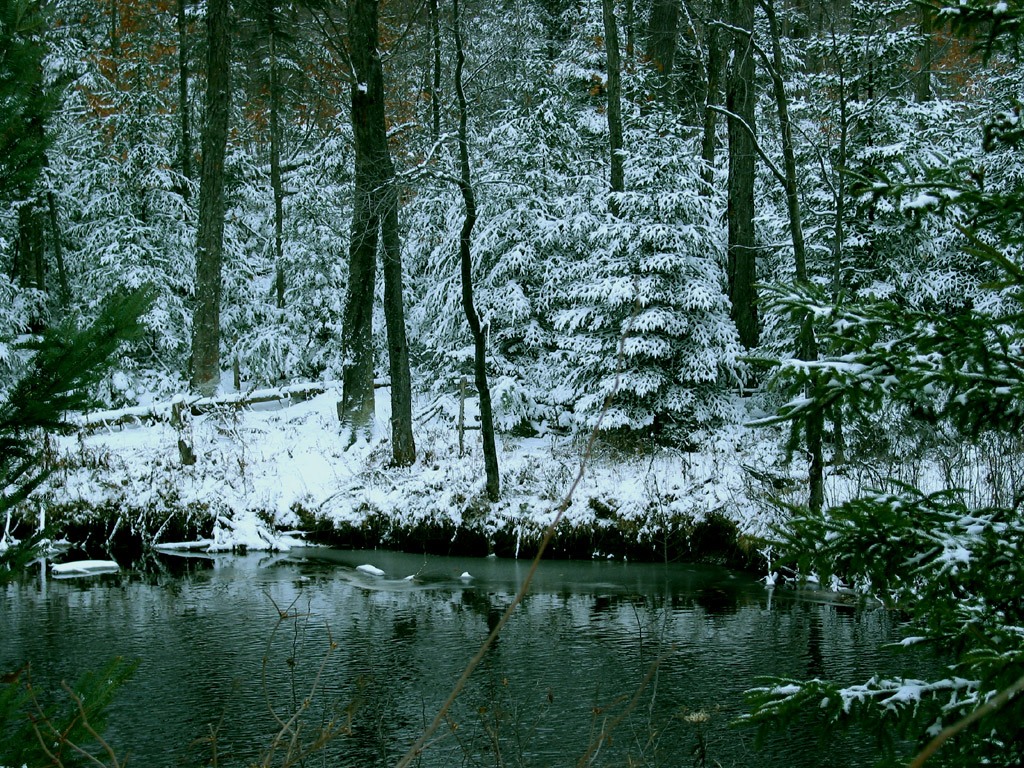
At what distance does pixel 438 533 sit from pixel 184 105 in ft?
49.1

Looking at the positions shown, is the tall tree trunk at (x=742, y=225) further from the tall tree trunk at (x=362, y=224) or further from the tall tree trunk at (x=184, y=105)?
the tall tree trunk at (x=184, y=105)

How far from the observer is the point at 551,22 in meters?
23.7

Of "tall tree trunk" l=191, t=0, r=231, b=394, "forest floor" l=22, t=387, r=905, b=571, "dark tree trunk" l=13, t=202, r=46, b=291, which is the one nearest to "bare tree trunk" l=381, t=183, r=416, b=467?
"forest floor" l=22, t=387, r=905, b=571

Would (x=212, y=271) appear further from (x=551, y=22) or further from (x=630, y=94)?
(x=551, y=22)

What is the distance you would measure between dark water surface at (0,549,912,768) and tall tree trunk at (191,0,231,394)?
673 centimetres

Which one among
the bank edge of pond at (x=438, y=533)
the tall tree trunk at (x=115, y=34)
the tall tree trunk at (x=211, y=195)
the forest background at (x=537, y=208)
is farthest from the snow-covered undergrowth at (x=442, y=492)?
the tall tree trunk at (x=115, y=34)

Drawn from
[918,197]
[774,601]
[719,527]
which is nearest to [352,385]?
[719,527]

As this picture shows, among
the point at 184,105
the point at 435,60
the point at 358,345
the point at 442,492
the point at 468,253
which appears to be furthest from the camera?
the point at 184,105

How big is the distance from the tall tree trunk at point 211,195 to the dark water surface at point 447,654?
6.73 metres

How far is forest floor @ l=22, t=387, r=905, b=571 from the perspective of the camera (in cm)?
1324

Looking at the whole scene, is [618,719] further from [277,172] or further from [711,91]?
[277,172]

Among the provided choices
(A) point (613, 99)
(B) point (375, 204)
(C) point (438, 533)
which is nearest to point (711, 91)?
(A) point (613, 99)

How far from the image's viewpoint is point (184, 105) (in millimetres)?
22781

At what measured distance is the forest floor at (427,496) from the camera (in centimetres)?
1324
